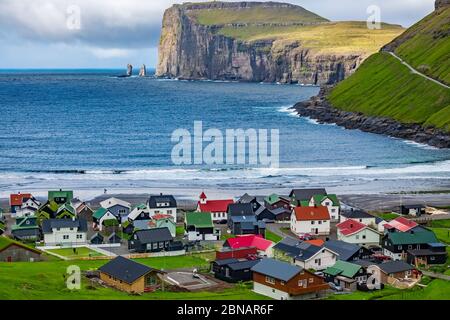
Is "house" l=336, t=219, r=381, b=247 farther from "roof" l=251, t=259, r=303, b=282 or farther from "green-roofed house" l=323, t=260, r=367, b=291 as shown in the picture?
"roof" l=251, t=259, r=303, b=282

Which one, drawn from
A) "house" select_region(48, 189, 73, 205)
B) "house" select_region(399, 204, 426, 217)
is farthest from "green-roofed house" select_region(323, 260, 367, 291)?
"house" select_region(48, 189, 73, 205)

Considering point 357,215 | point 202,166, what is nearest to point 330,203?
point 357,215

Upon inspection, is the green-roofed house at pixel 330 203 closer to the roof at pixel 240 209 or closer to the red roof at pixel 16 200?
the roof at pixel 240 209

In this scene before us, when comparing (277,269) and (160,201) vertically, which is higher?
(160,201)

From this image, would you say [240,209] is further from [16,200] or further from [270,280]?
[270,280]
